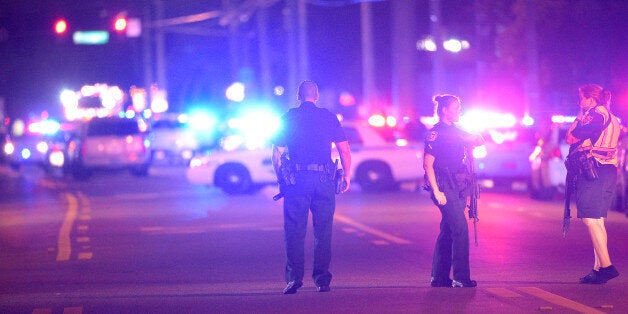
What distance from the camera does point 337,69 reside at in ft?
241

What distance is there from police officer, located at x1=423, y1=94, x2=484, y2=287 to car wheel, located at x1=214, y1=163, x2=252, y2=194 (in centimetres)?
1462

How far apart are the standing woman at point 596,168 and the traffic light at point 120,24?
23.8 metres

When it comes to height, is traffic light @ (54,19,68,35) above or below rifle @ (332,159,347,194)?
above

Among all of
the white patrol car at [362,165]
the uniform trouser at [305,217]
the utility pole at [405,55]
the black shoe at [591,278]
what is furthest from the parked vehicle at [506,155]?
Result: the uniform trouser at [305,217]

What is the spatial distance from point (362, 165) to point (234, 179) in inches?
110

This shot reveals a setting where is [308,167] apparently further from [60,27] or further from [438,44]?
[438,44]

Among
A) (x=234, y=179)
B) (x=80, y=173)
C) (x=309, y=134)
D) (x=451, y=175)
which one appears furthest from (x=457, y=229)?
(x=80, y=173)

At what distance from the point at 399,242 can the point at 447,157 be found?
4.51 m

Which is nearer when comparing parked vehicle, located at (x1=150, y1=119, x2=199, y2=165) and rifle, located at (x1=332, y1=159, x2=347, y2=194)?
rifle, located at (x1=332, y1=159, x2=347, y2=194)

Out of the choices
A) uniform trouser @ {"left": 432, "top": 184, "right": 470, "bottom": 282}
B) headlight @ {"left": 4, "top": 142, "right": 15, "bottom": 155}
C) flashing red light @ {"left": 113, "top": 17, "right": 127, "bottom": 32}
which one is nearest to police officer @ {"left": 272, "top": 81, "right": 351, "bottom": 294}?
uniform trouser @ {"left": 432, "top": 184, "right": 470, "bottom": 282}

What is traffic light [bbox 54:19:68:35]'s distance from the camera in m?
31.2

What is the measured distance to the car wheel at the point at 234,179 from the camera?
24797 mm

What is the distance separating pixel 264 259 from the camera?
13.1m

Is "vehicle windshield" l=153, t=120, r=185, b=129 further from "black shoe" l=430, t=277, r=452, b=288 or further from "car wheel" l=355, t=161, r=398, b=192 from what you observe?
"black shoe" l=430, t=277, r=452, b=288
